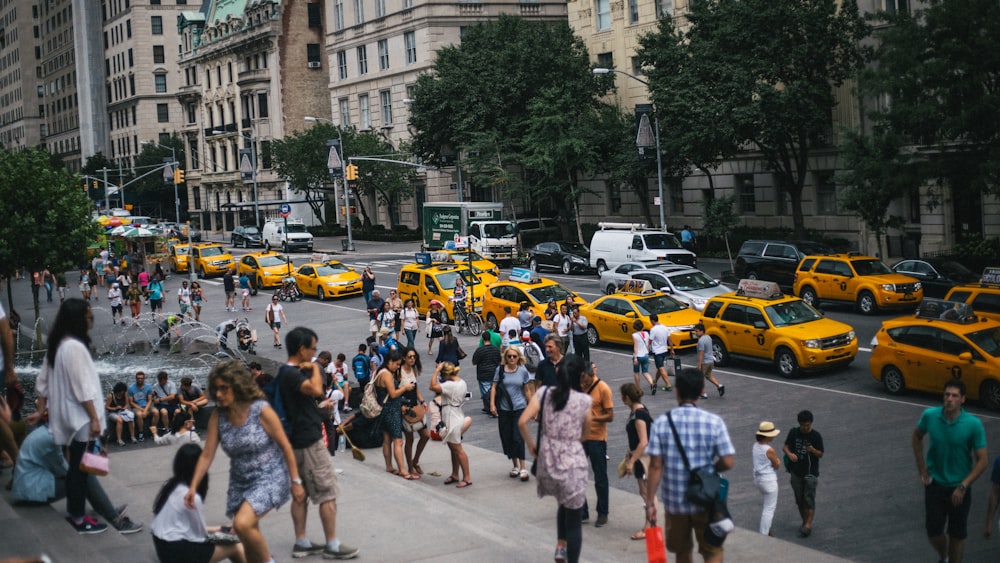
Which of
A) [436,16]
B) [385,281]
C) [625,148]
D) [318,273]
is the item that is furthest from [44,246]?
[436,16]

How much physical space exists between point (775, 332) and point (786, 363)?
2.31 ft

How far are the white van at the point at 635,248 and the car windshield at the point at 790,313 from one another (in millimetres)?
17443

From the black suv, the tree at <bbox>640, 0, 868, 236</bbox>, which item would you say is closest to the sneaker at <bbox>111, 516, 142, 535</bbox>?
the black suv

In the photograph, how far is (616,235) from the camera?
44000 millimetres

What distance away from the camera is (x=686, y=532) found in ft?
26.4

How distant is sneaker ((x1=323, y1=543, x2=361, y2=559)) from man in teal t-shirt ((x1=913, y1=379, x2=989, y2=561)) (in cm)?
500

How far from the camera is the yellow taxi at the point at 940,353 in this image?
19.3m

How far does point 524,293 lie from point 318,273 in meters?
15.1

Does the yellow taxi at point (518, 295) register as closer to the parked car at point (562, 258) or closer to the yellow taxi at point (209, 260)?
the parked car at point (562, 258)

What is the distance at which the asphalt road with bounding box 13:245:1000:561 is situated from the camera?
41.4ft

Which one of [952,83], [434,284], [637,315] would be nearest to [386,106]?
[434,284]

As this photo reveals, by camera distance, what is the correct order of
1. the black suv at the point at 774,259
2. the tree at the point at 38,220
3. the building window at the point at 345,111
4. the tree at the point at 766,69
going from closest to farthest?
the tree at the point at 38,220
the black suv at the point at 774,259
the tree at the point at 766,69
the building window at the point at 345,111

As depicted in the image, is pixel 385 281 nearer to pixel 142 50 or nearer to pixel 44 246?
pixel 44 246

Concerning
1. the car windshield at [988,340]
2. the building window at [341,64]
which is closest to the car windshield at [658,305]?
the car windshield at [988,340]
